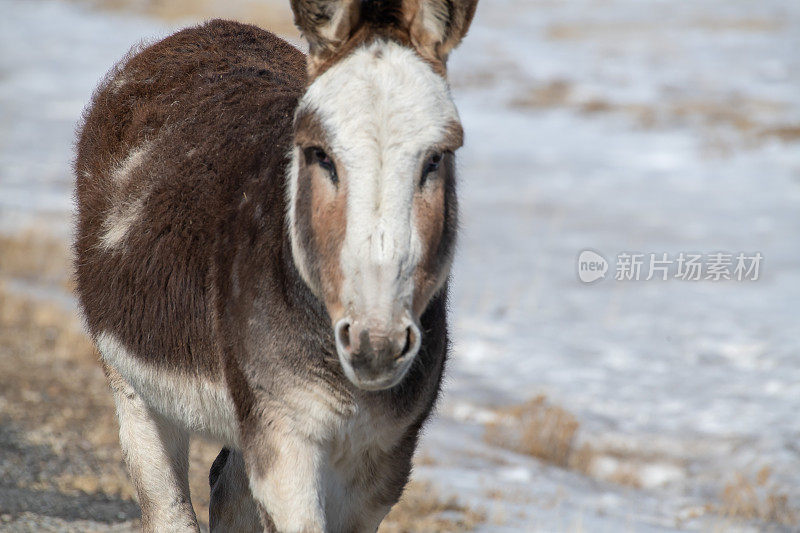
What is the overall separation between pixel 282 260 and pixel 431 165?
0.74 metres

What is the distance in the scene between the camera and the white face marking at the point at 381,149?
9.05ft

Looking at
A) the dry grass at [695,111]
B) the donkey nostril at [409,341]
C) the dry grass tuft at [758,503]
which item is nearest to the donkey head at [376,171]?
the donkey nostril at [409,341]

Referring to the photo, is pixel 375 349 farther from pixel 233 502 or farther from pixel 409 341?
pixel 233 502

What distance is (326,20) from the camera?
3184 millimetres

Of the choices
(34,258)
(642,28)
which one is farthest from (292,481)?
(642,28)

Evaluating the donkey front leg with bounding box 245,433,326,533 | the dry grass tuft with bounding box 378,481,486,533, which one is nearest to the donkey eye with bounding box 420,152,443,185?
the donkey front leg with bounding box 245,433,326,533

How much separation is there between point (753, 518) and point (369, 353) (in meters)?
5.90

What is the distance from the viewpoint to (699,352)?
11.7 meters

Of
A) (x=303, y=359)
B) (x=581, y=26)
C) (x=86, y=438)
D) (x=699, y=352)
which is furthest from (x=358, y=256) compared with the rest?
(x=581, y=26)

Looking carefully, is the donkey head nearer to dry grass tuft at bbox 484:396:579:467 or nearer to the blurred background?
the blurred background

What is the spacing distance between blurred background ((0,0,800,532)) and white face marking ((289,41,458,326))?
1.03 meters

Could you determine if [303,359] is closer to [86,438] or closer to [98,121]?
[98,121]
